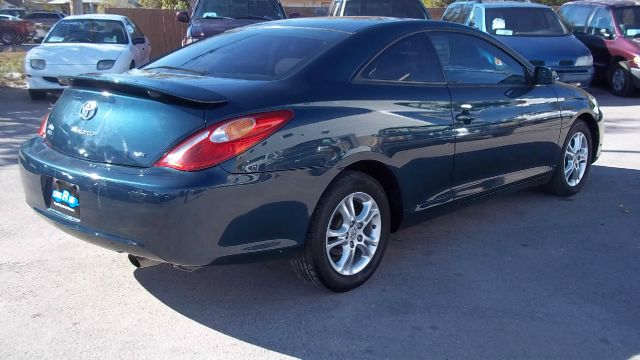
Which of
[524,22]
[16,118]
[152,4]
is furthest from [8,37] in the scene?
[524,22]

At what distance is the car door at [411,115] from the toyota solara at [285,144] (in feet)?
0.04

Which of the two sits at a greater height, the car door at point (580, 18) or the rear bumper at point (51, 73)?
the car door at point (580, 18)

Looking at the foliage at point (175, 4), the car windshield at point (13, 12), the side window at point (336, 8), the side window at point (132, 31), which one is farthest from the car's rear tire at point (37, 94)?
the car windshield at point (13, 12)

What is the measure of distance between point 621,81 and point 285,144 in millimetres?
11734

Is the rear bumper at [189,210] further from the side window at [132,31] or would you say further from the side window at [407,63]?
the side window at [132,31]

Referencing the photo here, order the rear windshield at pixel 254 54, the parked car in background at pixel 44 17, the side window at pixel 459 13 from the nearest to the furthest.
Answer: the rear windshield at pixel 254 54 → the side window at pixel 459 13 → the parked car in background at pixel 44 17

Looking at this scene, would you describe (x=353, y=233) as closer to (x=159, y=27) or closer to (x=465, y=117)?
(x=465, y=117)

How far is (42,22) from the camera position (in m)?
34.7

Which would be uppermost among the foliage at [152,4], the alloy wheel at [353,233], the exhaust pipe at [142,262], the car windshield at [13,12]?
the alloy wheel at [353,233]

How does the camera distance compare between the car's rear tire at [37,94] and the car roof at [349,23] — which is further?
the car's rear tire at [37,94]

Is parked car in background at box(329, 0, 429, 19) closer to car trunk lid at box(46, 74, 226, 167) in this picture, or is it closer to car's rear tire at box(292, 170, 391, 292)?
car's rear tire at box(292, 170, 391, 292)

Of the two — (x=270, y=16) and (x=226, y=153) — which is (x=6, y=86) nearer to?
(x=270, y=16)

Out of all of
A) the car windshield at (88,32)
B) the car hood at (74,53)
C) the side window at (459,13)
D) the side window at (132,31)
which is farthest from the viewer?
the side window at (459,13)

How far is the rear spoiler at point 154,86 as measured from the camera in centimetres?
346
